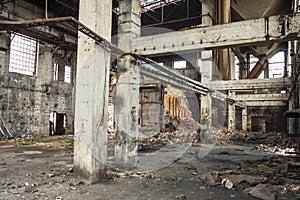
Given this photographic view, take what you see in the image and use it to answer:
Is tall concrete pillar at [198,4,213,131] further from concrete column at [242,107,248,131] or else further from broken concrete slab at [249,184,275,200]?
concrete column at [242,107,248,131]

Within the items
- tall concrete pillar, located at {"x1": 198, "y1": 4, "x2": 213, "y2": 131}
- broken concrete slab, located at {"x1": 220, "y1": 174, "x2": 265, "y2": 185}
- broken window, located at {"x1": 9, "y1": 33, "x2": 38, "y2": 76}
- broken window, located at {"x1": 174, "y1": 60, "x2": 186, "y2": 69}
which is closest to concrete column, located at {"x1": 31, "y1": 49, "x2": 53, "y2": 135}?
broken window, located at {"x1": 9, "y1": 33, "x2": 38, "y2": 76}

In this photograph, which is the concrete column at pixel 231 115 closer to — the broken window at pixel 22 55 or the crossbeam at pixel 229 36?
the crossbeam at pixel 229 36

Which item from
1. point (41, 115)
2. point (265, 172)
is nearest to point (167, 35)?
point (265, 172)

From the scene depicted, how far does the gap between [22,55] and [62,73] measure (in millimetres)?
3623

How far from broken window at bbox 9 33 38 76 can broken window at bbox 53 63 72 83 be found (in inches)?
77.8

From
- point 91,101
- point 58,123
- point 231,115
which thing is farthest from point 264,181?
point 58,123

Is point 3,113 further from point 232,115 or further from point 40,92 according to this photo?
point 232,115

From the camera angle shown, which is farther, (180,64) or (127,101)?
(180,64)

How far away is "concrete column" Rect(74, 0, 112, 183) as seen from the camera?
17.4 feet

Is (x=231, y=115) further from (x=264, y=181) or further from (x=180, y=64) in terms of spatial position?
(x=264, y=181)

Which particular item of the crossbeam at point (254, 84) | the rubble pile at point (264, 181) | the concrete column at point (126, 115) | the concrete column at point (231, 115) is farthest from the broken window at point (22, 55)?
the rubble pile at point (264, 181)

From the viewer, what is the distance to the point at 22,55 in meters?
17.0

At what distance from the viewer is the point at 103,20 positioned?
570 cm

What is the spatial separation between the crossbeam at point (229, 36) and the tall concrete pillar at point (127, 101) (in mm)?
562
